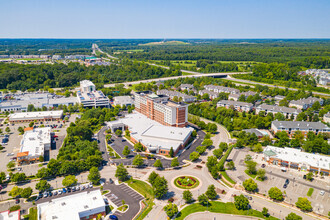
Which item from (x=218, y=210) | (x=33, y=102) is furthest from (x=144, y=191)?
(x=33, y=102)

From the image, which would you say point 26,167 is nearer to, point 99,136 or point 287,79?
point 99,136

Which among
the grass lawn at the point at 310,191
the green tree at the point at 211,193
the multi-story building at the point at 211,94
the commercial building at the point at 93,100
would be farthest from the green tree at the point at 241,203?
the multi-story building at the point at 211,94

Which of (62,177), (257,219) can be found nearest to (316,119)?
(257,219)

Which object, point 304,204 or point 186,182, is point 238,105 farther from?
point 304,204

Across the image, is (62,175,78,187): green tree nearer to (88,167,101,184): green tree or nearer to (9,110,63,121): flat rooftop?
(88,167,101,184): green tree

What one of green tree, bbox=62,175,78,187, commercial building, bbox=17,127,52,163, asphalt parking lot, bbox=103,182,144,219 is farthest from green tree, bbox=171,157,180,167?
commercial building, bbox=17,127,52,163

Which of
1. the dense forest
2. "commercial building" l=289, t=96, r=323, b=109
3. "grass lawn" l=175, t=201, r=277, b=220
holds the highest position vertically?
the dense forest
